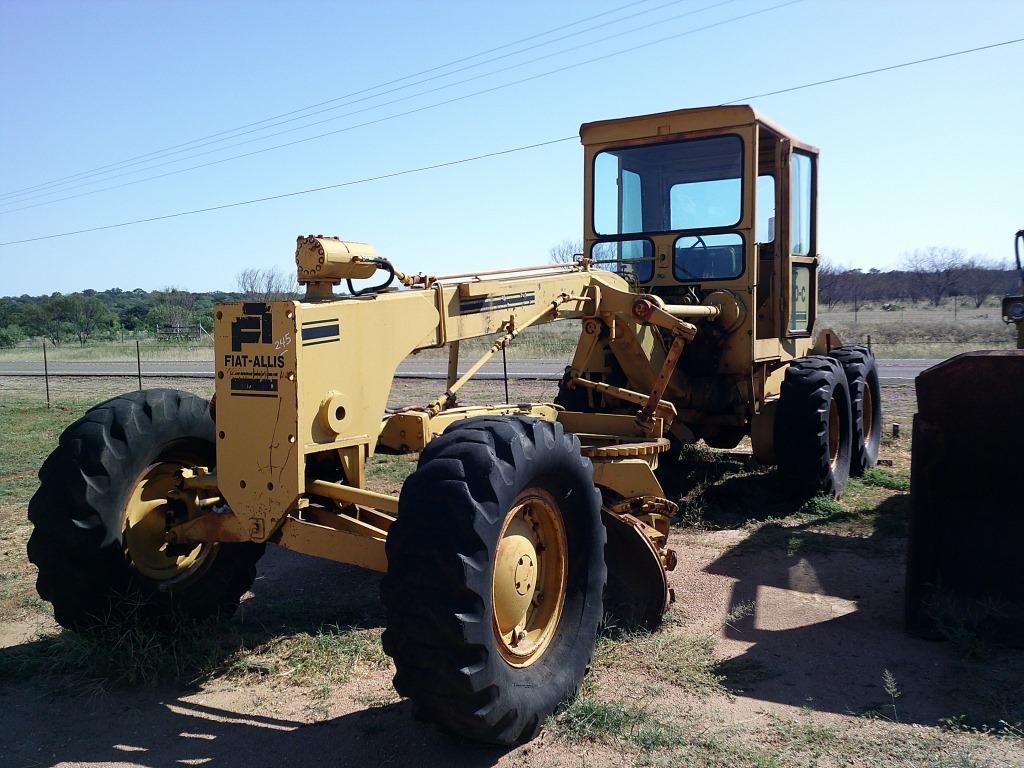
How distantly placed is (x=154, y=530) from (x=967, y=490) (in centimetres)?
466

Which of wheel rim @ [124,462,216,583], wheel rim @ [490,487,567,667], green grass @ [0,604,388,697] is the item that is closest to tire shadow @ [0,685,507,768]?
green grass @ [0,604,388,697]

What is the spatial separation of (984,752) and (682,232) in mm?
4987

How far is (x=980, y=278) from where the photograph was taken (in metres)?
63.5

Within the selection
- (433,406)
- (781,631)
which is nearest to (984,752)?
(781,631)

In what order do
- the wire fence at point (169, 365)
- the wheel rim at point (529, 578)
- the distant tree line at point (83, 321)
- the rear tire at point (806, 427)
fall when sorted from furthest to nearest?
the distant tree line at point (83, 321) < the wire fence at point (169, 365) < the rear tire at point (806, 427) < the wheel rim at point (529, 578)

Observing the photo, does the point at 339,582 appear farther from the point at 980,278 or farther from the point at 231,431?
the point at 980,278

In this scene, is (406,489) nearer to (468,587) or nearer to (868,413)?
(468,587)

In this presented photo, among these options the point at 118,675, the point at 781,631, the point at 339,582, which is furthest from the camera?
the point at 339,582

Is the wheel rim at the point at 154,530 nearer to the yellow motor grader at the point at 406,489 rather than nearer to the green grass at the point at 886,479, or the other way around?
the yellow motor grader at the point at 406,489

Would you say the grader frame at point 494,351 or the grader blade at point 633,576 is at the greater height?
the grader frame at point 494,351

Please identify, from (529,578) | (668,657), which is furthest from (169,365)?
(529,578)

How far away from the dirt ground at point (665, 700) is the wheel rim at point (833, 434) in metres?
2.36

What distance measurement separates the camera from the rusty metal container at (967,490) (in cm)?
505

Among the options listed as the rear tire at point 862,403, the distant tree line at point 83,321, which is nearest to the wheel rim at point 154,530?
the rear tire at point 862,403
